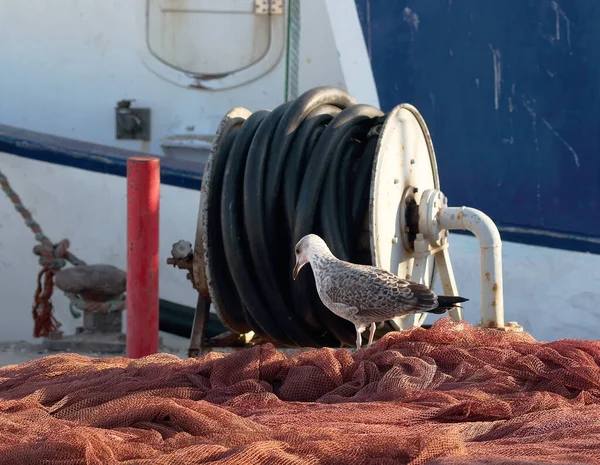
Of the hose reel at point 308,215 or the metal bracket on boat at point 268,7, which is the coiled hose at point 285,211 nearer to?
the hose reel at point 308,215

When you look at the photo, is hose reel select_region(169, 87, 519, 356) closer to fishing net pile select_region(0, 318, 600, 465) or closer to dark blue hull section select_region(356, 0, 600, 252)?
fishing net pile select_region(0, 318, 600, 465)

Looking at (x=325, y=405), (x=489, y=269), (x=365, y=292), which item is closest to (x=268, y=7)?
(x=489, y=269)

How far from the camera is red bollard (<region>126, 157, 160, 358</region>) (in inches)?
178

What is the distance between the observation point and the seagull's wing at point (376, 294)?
3504 mm

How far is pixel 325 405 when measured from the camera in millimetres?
2703

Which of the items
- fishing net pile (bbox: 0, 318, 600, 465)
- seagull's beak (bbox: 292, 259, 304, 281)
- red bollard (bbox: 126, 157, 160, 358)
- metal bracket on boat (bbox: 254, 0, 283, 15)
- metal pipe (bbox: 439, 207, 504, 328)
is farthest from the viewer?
metal bracket on boat (bbox: 254, 0, 283, 15)

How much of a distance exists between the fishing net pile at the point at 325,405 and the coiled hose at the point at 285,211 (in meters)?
0.85

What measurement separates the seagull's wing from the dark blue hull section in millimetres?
2424

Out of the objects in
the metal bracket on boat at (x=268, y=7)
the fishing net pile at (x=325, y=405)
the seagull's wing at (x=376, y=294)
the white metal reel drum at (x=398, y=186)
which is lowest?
the fishing net pile at (x=325, y=405)

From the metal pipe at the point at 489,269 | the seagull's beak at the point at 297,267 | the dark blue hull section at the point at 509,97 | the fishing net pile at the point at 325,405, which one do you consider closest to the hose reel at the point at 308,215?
the metal pipe at the point at 489,269

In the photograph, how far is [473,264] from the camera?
5898 millimetres

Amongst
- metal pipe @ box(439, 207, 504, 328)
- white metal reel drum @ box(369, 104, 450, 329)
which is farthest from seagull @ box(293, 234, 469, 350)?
metal pipe @ box(439, 207, 504, 328)

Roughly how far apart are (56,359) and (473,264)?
3.32 m

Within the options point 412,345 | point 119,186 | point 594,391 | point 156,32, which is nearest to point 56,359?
point 412,345
